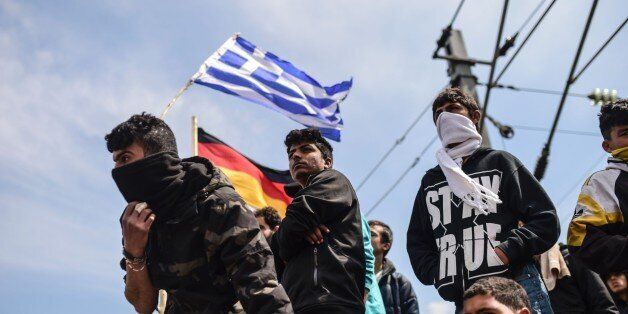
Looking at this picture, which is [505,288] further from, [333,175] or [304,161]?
[304,161]

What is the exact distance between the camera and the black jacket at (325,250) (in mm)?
3916

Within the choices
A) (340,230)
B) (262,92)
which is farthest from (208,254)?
(262,92)

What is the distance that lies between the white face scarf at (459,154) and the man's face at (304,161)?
32.1 inches

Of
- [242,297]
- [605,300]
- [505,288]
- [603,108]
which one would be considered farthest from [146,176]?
[605,300]

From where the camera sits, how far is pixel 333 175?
439cm

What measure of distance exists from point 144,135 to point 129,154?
0.38 feet

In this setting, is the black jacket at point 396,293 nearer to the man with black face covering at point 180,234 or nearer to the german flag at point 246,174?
the german flag at point 246,174

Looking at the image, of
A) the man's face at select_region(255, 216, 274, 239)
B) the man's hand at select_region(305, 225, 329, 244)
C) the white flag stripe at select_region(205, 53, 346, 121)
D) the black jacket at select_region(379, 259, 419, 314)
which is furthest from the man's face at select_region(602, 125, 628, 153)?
the white flag stripe at select_region(205, 53, 346, 121)

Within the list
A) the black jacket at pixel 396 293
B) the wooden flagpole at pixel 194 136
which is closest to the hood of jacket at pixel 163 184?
the black jacket at pixel 396 293

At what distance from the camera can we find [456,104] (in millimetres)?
4441

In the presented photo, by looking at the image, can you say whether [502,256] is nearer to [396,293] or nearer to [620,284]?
[620,284]

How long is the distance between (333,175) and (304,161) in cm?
41

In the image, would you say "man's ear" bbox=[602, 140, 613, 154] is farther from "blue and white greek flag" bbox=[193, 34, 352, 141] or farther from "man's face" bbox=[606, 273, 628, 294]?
"blue and white greek flag" bbox=[193, 34, 352, 141]

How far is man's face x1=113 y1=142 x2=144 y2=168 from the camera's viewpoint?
349 centimetres
